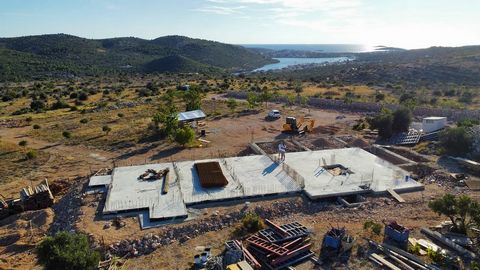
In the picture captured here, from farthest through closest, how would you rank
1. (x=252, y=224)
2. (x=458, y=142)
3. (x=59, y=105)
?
1. (x=59, y=105)
2. (x=458, y=142)
3. (x=252, y=224)

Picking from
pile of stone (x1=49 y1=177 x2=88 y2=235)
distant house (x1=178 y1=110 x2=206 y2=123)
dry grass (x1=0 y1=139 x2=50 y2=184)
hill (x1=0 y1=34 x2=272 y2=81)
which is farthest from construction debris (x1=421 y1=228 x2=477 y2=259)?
hill (x1=0 y1=34 x2=272 y2=81)

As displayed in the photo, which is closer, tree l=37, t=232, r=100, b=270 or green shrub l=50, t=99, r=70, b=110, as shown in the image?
tree l=37, t=232, r=100, b=270

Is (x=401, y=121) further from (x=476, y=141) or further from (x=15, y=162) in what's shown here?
(x=15, y=162)

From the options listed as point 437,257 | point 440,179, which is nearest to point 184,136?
point 440,179

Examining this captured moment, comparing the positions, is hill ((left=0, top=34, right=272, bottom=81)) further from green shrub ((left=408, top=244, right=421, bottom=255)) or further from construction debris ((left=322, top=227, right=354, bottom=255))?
green shrub ((left=408, top=244, right=421, bottom=255))

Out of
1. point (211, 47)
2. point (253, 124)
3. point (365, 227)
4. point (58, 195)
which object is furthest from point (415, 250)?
point (211, 47)
